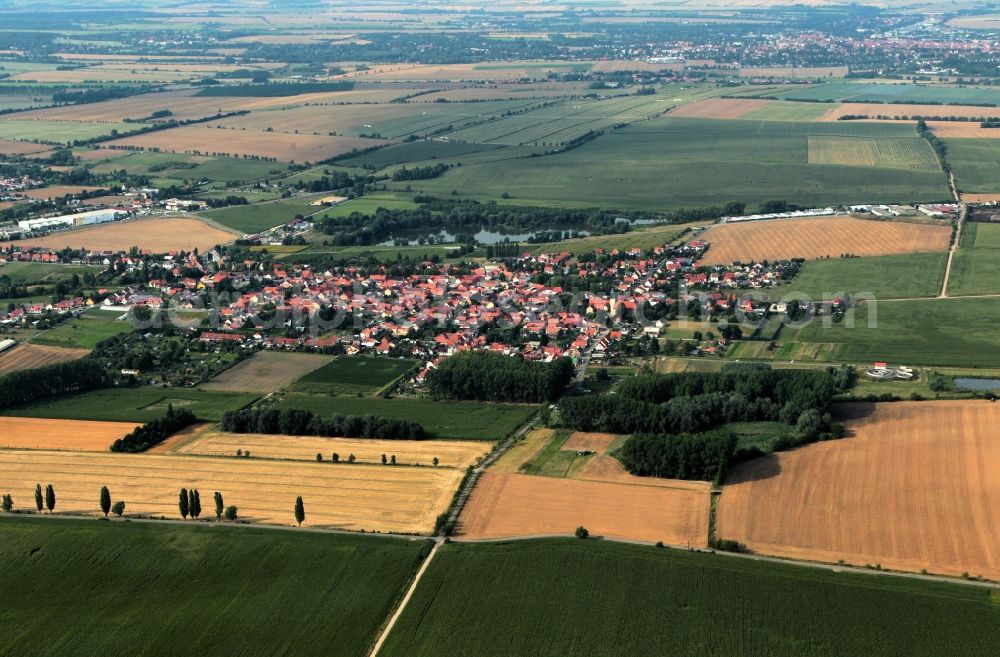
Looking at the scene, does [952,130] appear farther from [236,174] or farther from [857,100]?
[236,174]

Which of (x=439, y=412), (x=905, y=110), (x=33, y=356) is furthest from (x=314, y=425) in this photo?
(x=905, y=110)

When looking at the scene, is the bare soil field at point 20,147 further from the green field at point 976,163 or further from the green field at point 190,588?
the green field at point 190,588

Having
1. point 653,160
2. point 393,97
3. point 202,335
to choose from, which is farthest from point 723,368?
point 393,97

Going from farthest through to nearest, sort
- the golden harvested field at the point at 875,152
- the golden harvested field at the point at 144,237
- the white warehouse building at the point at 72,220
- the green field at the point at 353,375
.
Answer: the golden harvested field at the point at 875,152 < the white warehouse building at the point at 72,220 < the golden harvested field at the point at 144,237 < the green field at the point at 353,375

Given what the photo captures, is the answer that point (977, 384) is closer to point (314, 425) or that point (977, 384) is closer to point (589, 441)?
point (589, 441)

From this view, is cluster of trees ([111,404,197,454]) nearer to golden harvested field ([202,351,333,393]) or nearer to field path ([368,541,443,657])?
golden harvested field ([202,351,333,393])

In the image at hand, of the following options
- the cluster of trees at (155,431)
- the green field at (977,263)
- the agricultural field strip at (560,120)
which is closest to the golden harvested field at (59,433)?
the cluster of trees at (155,431)

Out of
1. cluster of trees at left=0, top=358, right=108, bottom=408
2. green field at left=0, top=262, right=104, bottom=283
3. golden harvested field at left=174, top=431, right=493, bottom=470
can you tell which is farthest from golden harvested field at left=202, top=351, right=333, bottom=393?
green field at left=0, top=262, right=104, bottom=283
